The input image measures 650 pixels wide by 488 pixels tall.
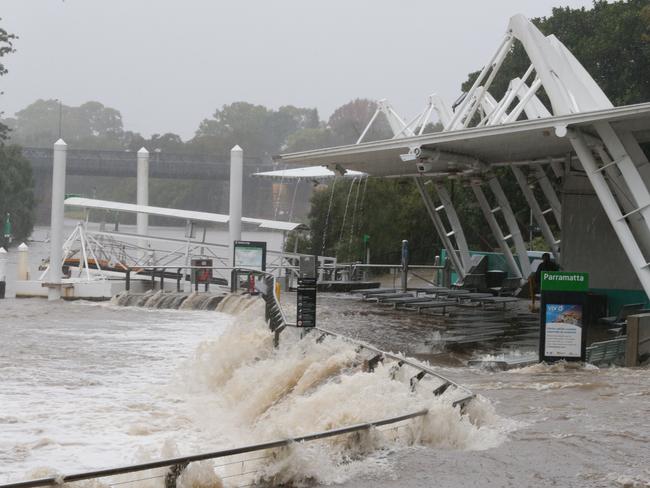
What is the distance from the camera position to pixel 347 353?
12.1 m

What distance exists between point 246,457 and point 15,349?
41.2ft

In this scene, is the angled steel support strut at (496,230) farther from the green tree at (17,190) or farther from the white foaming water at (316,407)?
the green tree at (17,190)

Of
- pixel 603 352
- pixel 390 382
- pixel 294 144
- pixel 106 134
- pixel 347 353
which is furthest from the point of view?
pixel 106 134

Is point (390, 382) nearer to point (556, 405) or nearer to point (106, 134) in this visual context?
point (556, 405)

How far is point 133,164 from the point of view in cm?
7706

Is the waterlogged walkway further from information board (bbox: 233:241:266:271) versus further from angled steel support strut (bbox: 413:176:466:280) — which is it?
information board (bbox: 233:241:266:271)

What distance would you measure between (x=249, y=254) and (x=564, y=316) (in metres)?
18.7

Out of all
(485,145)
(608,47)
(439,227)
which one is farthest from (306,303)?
(608,47)

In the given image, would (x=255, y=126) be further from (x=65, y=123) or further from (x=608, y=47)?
(x=608, y=47)

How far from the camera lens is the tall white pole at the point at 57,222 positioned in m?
34.4

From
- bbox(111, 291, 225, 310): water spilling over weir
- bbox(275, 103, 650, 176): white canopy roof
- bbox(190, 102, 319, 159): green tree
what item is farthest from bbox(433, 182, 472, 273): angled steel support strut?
bbox(190, 102, 319, 159): green tree

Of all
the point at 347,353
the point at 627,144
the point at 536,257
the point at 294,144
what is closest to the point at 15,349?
the point at 347,353

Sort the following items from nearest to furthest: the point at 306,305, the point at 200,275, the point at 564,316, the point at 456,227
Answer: the point at 306,305
the point at 564,316
the point at 456,227
the point at 200,275

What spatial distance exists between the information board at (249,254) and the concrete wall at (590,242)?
431 inches
